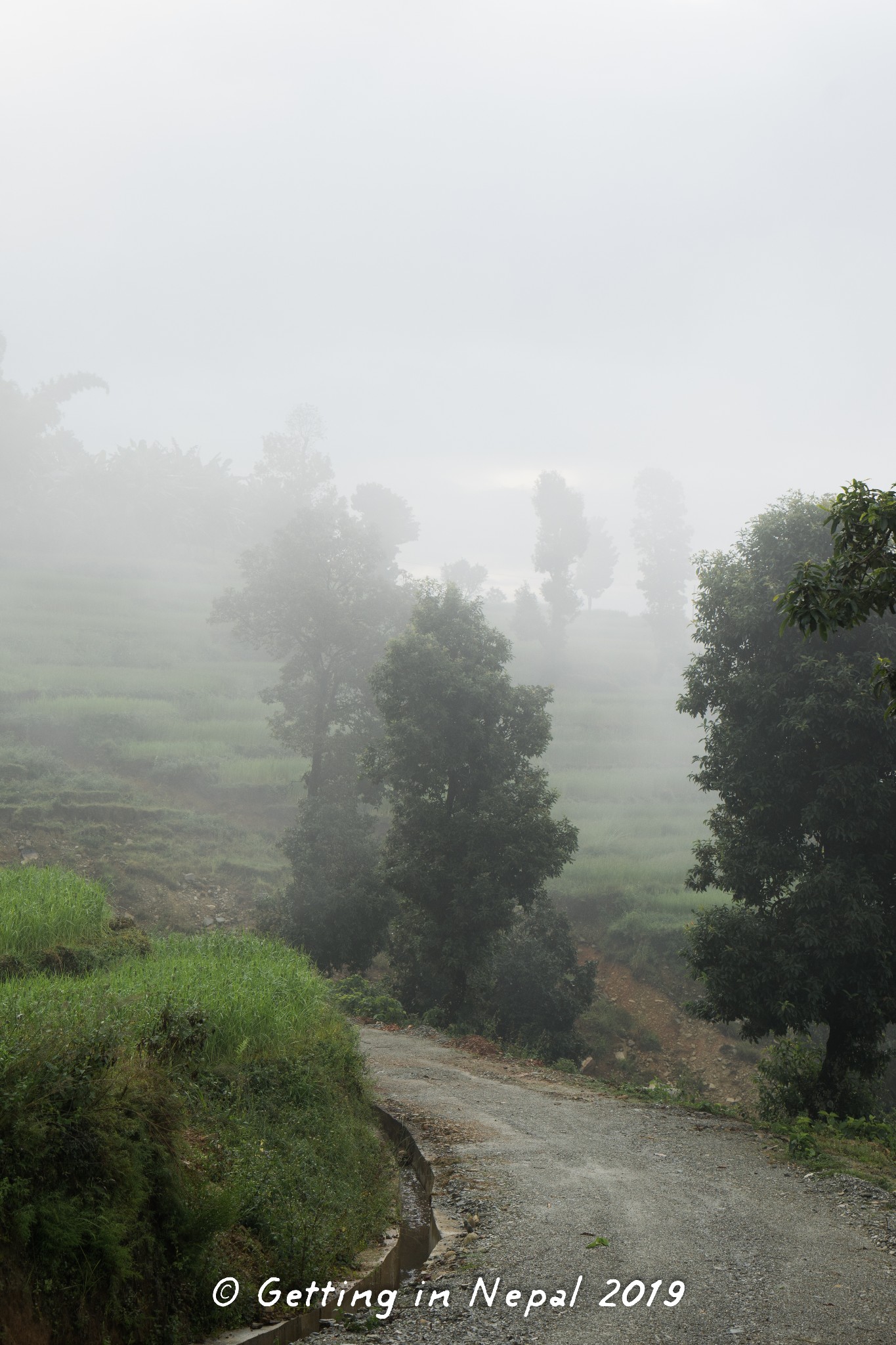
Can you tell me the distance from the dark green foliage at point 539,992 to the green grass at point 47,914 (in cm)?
1172

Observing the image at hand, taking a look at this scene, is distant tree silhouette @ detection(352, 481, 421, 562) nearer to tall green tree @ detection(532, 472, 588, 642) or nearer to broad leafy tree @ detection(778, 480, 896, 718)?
tall green tree @ detection(532, 472, 588, 642)

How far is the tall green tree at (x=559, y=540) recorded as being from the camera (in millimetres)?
80125

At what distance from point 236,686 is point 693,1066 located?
3702 cm

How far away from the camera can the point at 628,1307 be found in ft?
19.5

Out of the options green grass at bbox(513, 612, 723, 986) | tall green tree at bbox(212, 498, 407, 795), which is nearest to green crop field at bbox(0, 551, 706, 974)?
green grass at bbox(513, 612, 723, 986)

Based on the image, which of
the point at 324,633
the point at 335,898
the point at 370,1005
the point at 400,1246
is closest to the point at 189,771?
the point at 324,633

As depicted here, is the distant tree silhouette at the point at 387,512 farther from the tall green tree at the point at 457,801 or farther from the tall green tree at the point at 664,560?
the tall green tree at the point at 457,801

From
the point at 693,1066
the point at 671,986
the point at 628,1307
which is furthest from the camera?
the point at 671,986

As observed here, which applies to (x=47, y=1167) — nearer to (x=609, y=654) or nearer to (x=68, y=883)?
(x=68, y=883)

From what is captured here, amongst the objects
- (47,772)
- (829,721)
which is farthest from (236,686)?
(829,721)

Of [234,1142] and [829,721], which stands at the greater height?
[829,721]

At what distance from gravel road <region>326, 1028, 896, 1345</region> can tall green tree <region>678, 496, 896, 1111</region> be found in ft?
9.72

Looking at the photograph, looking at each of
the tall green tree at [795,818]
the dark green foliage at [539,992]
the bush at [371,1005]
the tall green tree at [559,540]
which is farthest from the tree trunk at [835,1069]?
the tall green tree at [559,540]

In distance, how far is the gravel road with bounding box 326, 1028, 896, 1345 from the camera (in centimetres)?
571
